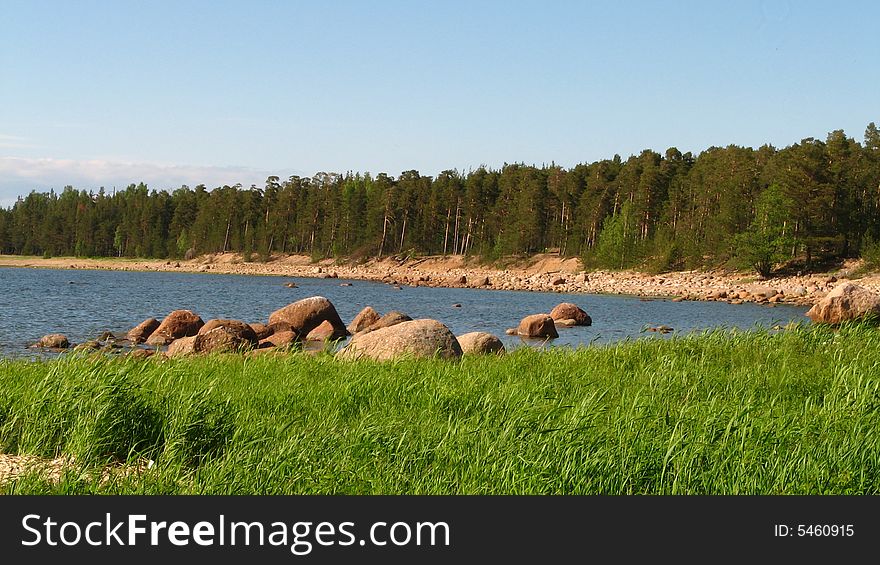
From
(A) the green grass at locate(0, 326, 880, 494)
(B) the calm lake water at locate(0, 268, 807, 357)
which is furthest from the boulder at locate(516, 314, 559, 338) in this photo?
(A) the green grass at locate(0, 326, 880, 494)

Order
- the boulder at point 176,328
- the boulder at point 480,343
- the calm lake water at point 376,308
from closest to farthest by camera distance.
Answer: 1. the boulder at point 480,343
2. the boulder at point 176,328
3. the calm lake water at point 376,308

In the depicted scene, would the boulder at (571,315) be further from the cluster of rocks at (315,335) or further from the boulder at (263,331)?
the boulder at (263,331)

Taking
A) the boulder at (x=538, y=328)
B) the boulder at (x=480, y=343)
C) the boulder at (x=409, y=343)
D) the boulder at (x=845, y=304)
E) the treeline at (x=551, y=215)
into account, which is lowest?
the boulder at (x=538, y=328)

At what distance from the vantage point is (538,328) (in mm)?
28375

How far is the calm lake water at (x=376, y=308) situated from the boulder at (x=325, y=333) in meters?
4.82

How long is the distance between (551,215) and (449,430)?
8880 cm

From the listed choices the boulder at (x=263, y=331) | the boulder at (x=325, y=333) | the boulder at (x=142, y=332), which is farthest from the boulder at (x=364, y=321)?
the boulder at (x=142, y=332)

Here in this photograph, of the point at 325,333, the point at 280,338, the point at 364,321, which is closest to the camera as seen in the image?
the point at 280,338

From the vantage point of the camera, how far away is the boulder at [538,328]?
28344 mm

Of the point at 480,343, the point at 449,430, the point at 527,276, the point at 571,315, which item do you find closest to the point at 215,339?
the point at 480,343

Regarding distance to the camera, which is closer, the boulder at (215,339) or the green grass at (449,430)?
the green grass at (449,430)

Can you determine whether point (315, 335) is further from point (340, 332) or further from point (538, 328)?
point (538, 328)
